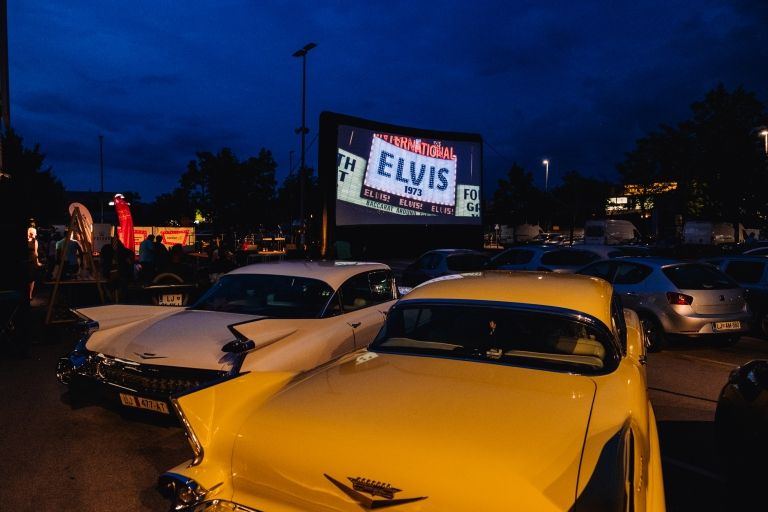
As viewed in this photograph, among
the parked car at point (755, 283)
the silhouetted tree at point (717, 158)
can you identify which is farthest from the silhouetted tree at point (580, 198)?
the parked car at point (755, 283)

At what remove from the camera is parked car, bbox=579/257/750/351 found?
7.89 metres

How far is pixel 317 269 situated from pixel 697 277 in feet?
19.6

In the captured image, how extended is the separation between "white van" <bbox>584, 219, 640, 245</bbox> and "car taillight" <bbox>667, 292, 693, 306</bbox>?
86.0ft

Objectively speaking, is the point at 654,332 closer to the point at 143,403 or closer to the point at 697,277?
the point at 697,277

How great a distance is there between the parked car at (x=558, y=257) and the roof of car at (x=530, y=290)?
9.36 metres

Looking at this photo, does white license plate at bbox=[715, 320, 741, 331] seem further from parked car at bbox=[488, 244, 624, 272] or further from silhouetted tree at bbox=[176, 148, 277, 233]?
silhouetted tree at bbox=[176, 148, 277, 233]

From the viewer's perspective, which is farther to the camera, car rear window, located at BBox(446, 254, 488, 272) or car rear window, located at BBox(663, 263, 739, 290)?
car rear window, located at BBox(446, 254, 488, 272)

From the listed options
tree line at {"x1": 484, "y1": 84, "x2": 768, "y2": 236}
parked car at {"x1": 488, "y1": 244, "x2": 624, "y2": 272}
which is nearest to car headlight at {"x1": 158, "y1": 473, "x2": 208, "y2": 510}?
parked car at {"x1": 488, "y1": 244, "x2": 624, "y2": 272}

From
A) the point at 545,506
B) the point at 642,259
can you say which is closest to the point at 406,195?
the point at 642,259

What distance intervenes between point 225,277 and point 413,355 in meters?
3.62

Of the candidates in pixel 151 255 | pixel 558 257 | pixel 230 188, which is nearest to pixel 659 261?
pixel 558 257

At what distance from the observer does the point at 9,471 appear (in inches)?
161

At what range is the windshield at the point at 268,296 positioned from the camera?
5.55 meters

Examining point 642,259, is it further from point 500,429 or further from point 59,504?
point 59,504
